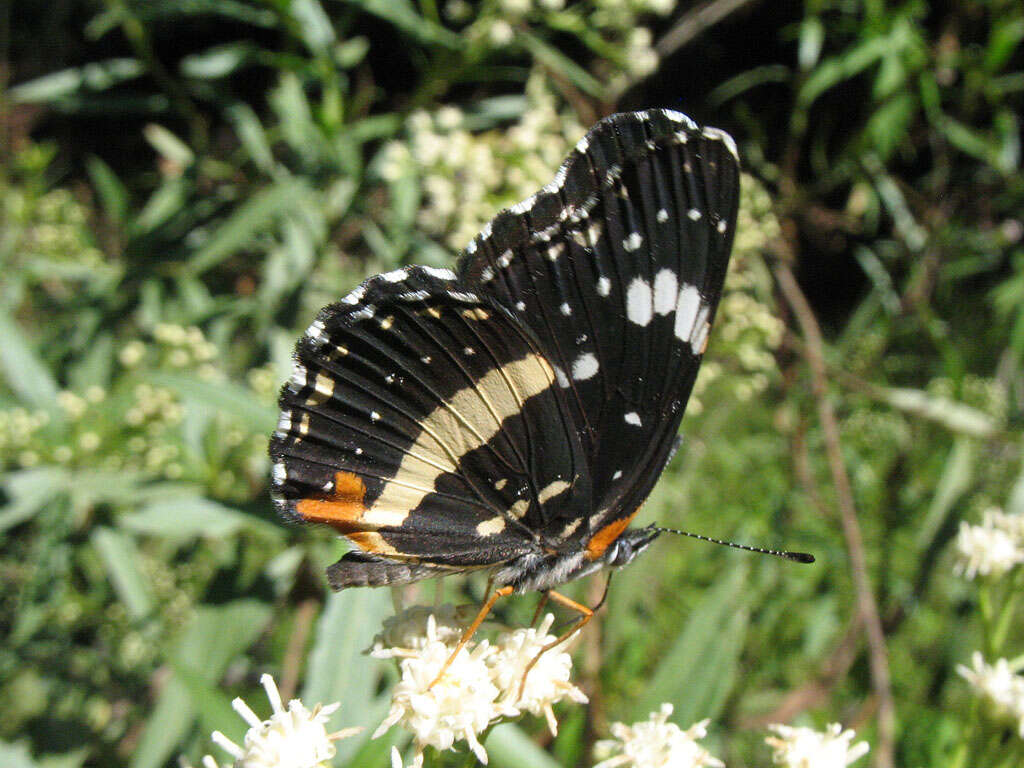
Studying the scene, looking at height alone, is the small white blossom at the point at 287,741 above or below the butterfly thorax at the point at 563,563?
below

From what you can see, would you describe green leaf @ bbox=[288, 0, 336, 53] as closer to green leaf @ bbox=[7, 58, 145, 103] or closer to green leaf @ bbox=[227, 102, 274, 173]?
green leaf @ bbox=[227, 102, 274, 173]

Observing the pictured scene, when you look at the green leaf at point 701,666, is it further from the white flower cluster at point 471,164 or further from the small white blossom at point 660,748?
the white flower cluster at point 471,164

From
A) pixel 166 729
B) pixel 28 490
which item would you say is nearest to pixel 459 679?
pixel 166 729

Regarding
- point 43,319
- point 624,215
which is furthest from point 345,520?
point 43,319

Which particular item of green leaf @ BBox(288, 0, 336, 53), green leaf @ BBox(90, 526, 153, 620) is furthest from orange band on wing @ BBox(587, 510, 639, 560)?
green leaf @ BBox(288, 0, 336, 53)

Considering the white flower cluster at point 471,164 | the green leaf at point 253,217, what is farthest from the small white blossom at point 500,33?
the green leaf at point 253,217

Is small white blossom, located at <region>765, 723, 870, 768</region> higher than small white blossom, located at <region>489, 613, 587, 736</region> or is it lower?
lower
